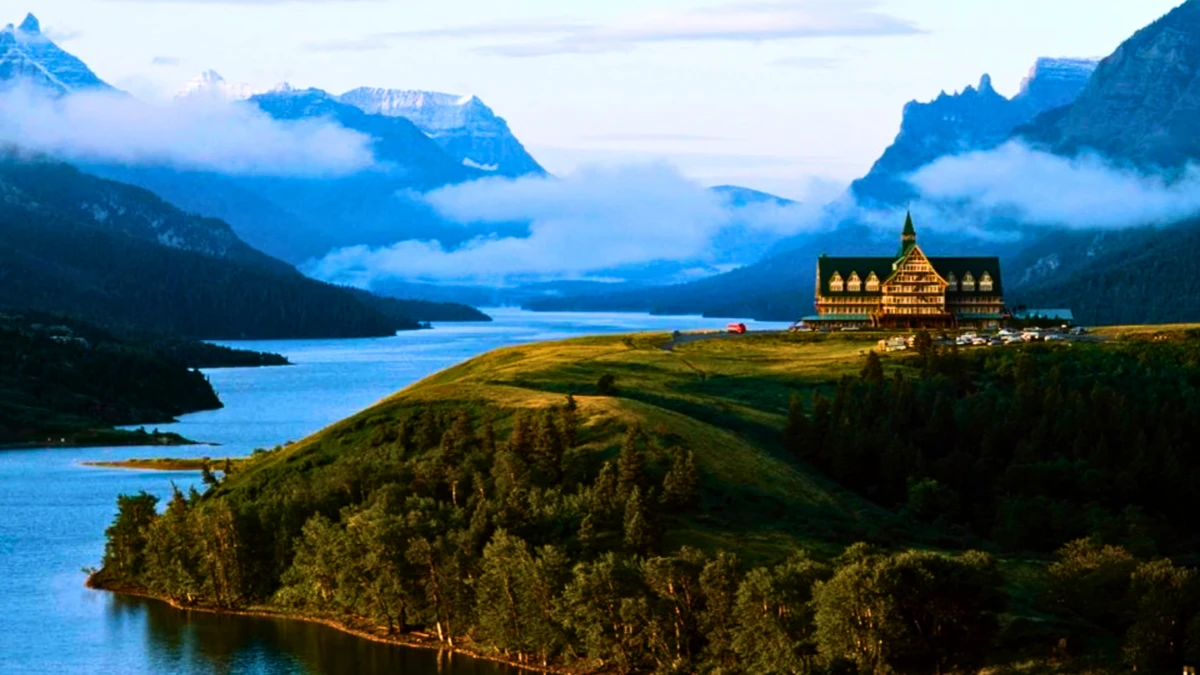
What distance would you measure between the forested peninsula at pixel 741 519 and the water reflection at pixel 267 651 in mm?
2586

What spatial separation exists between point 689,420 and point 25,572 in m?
49.5

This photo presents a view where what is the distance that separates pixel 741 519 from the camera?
372 feet

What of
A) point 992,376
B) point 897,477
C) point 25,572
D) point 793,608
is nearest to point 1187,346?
point 992,376

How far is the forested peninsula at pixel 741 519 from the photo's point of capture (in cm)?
9125

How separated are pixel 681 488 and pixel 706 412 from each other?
30.7 meters

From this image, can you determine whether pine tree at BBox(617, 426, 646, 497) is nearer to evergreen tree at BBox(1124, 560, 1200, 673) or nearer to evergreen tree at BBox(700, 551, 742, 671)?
evergreen tree at BBox(700, 551, 742, 671)

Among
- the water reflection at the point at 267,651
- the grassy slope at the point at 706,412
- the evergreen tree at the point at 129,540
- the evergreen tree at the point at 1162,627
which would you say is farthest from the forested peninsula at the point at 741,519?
the water reflection at the point at 267,651

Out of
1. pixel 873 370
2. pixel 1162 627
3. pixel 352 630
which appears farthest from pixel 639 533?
pixel 873 370

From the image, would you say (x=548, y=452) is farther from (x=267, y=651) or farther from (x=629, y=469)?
(x=267, y=651)

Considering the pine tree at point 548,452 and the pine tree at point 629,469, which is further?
the pine tree at point 548,452

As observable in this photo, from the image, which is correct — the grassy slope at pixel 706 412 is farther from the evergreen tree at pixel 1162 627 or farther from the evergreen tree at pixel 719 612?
the evergreen tree at pixel 1162 627

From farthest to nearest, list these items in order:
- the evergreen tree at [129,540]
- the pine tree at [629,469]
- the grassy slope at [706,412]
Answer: the evergreen tree at [129,540], the grassy slope at [706,412], the pine tree at [629,469]

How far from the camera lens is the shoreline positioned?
102 metres

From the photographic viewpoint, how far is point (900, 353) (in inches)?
6693
